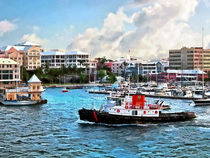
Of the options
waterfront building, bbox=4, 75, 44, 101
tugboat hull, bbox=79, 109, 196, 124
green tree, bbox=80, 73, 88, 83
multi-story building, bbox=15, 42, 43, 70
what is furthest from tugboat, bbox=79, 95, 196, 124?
multi-story building, bbox=15, 42, 43, 70

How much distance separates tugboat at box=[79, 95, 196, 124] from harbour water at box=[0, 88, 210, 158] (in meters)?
0.96

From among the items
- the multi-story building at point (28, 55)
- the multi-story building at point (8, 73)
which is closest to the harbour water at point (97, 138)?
the multi-story building at point (8, 73)

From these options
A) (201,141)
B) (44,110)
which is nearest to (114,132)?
(201,141)

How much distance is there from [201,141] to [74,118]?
22.4 m

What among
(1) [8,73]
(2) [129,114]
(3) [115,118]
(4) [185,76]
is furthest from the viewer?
(4) [185,76]

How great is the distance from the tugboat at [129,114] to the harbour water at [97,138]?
3.17ft

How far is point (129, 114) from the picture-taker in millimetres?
50469

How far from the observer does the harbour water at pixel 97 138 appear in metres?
35.5

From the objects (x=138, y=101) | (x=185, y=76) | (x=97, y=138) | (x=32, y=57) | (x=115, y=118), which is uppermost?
(x=32, y=57)

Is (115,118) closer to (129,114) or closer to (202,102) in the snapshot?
(129,114)

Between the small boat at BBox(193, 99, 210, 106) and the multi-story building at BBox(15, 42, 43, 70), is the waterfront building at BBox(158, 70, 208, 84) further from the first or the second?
the small boat at BBox(193, 99, 210, 106)

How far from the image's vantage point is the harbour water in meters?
35.5

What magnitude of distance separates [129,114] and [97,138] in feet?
32.2

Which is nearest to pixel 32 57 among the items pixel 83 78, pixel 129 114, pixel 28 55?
pixel 28 55
